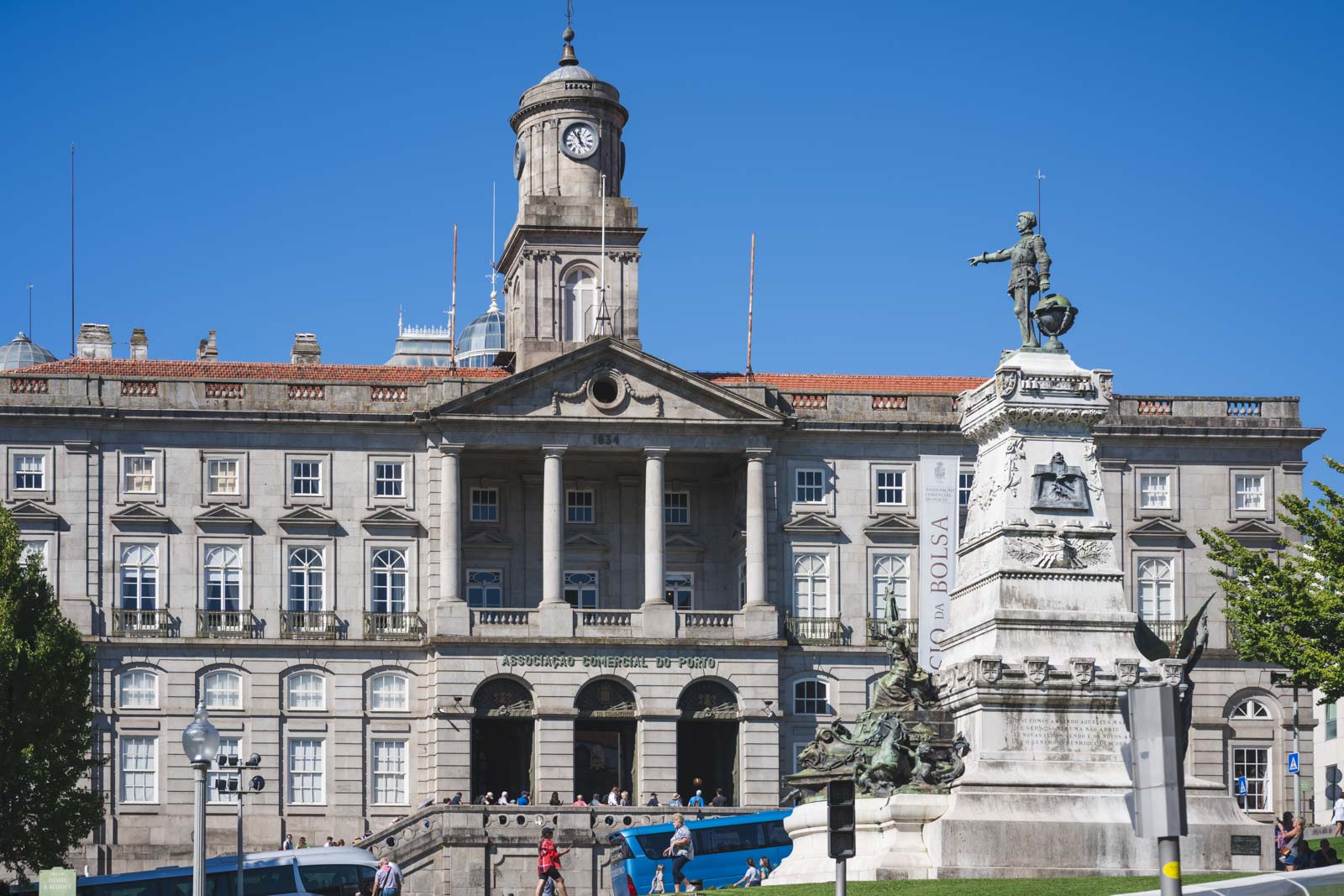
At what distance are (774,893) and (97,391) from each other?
4402 centimetres

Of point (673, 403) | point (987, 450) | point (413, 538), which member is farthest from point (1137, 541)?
point (987, 450)

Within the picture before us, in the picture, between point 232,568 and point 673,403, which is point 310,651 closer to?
point 232,568

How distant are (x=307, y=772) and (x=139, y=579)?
7.55m

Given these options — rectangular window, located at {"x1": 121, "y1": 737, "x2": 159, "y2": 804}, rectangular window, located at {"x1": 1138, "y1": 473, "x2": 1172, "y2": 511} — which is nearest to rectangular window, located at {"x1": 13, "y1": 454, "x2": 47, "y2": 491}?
rectangular window, located at {"x1": 121, "y1": 737, "x2": 159, "y2": 804}

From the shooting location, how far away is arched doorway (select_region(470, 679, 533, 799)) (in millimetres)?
76125

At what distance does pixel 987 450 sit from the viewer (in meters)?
41.6

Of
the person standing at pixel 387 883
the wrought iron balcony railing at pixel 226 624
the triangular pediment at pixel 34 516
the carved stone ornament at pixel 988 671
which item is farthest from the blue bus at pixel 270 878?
the triangular pediment at pixel 34 516

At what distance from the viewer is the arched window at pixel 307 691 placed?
76500 millimetres

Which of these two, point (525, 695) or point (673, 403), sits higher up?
point (673, 403)

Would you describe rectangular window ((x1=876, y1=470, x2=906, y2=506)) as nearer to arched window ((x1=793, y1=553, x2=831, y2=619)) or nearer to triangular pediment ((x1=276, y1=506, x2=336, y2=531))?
arched window ((x1=793, y1=553, x2=831, y2=619))

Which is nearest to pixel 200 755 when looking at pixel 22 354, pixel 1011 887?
pixel 1011 887

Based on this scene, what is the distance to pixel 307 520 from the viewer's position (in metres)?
77.2

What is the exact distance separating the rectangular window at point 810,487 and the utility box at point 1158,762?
57642 millimetres

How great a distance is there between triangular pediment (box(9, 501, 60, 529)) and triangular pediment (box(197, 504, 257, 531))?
4.21m
